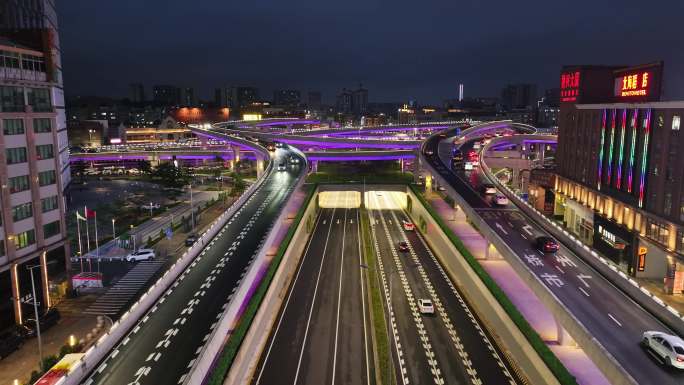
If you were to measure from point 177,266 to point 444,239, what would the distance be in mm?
30573

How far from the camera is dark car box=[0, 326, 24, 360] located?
3069 centimetres

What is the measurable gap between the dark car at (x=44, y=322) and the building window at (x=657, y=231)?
167 feet

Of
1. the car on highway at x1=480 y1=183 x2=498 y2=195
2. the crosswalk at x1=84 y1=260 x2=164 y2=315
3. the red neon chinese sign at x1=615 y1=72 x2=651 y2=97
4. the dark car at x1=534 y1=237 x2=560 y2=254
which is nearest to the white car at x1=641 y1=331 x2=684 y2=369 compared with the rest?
the dark car at x1=534 y1=237 x2=560 y2=254

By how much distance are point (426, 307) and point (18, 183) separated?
33.6m

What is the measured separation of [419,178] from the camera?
98438 mm

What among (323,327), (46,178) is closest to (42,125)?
(46,178)

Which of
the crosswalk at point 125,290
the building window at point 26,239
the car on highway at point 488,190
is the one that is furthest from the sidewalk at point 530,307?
the building window at point 26,239

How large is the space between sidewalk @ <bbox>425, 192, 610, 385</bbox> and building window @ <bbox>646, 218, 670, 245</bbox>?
1286cm

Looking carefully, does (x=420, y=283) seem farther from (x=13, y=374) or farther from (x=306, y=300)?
(x=13, y=374)

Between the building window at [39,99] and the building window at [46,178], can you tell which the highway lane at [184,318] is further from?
the building window at [39,99]

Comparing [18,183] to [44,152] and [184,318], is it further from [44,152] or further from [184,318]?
[184,318]

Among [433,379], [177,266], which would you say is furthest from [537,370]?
[177,266]

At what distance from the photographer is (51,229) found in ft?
129

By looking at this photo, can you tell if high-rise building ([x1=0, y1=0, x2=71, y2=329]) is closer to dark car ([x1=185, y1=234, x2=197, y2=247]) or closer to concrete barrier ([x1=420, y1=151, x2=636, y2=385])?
dark car ([x1=185, y1=234, x2=197, y2=247])
